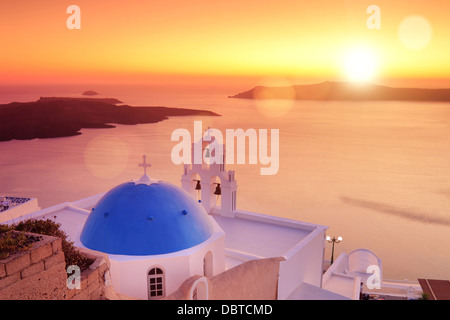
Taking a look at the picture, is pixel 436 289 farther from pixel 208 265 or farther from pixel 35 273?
pixel 35 273

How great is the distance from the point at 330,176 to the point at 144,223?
139 ft

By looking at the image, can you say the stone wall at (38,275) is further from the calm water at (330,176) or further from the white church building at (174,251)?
the calm water at (330,176)

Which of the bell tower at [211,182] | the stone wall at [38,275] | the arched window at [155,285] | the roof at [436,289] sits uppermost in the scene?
the stone wall at [38,275]

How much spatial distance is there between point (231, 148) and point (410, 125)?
49103mm

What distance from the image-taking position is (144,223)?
29.3 feet

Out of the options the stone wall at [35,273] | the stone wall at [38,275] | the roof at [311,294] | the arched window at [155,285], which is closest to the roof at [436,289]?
the roof at [311,294]

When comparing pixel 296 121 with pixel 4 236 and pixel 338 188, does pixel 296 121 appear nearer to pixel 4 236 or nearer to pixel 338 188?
pixel 338 188

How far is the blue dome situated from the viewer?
28.7ft

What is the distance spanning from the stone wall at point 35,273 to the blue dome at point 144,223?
384 centimetres

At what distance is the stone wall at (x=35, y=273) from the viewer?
4.16m

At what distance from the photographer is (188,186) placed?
577 inches

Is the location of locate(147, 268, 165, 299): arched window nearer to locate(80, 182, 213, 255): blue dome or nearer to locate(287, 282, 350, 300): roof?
locate(80, 182, 213, 255): blue dome

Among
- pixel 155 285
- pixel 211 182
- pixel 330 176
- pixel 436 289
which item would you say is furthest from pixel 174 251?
pixel 330 176
